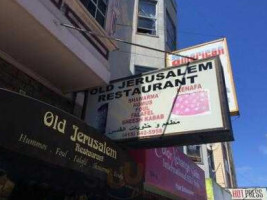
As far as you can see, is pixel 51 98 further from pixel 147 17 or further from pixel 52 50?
pixel 147 17

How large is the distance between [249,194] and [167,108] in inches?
621

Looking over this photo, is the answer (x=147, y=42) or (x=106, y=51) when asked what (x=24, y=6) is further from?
(x=147, y=42)

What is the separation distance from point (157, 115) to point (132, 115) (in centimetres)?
60

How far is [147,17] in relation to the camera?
14109 mm

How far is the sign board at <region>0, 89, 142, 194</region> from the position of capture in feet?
14.2

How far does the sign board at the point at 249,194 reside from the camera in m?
19.9

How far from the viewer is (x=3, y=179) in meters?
4.87

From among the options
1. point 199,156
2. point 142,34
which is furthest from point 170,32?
point 199,156

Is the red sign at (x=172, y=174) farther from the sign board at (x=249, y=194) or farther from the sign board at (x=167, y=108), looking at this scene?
the sign board at (x=249, y=194)

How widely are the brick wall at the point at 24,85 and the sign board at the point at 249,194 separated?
1579 centimetres

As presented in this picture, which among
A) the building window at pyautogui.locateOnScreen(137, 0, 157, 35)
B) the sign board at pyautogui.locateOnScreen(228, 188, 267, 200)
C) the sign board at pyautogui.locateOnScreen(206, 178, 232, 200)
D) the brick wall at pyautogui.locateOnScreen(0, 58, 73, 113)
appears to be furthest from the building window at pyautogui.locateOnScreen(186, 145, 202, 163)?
the brick wall at pyautogui.locateOnScreen(0, 58, 73, 113)

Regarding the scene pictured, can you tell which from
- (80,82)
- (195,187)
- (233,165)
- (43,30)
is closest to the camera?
(43,30)

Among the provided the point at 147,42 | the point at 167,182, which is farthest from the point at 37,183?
the point at 147,42

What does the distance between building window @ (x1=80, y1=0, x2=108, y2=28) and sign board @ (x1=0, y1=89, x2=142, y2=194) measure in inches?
132
